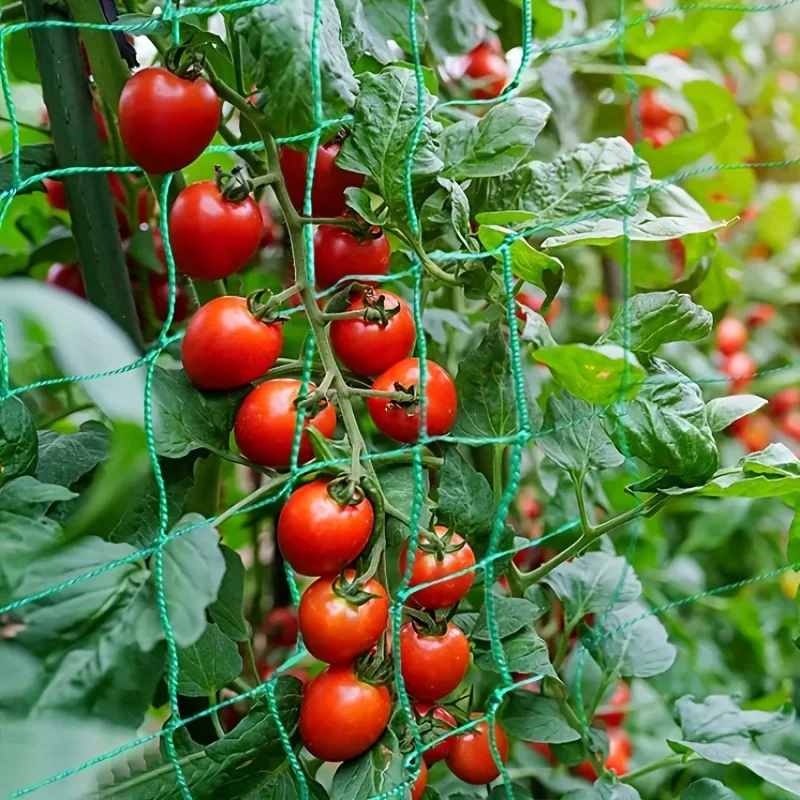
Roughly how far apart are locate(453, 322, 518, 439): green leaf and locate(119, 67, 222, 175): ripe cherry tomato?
179 mm

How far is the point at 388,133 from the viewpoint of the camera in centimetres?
41

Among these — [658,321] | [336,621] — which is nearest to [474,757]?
[336,621]

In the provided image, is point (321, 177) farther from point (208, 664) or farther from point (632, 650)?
point (632, 650)

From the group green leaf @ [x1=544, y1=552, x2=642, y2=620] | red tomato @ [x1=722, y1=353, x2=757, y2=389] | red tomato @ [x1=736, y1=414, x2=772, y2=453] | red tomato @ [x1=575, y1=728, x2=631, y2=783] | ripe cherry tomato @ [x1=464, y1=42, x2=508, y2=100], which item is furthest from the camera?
red tomato @ [x1=736, y1=414, x2=772, y2=453]

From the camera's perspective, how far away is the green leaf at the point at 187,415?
408mm

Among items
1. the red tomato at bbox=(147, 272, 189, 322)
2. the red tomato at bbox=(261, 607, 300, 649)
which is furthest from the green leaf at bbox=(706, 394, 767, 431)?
the red tomato at bbox=(261, 607, 300, 649)

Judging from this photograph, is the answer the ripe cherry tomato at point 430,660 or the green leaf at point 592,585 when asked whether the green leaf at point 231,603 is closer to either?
the ripe cherry tomato at point 430,660

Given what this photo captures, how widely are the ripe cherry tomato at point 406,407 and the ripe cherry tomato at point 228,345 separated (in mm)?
56

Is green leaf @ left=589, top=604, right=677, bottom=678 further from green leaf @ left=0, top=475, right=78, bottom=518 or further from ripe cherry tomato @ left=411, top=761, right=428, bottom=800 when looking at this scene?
green leaf @ left=0, top=475, right=78, bottom=518

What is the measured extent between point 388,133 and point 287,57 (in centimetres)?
7

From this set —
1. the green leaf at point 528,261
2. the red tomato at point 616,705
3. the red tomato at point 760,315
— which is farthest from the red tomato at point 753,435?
the green leaf at point 528,261

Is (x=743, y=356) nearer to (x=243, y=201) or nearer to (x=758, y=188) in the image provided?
(x=758, y=188)

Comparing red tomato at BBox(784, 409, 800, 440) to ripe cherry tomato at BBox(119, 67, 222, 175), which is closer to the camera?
ripe cherry tomato at BBox(119, 67, 222, 175)

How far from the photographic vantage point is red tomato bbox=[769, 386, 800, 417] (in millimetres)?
1459
